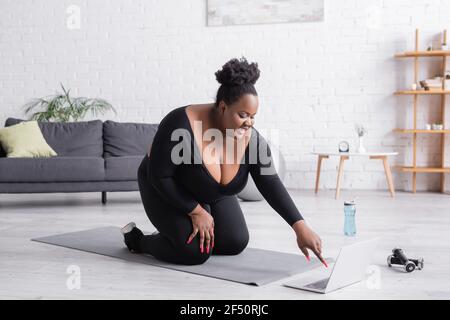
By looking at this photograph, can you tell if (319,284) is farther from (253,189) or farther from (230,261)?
(253,189)

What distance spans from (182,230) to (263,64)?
3643mm

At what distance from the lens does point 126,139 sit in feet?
16.9

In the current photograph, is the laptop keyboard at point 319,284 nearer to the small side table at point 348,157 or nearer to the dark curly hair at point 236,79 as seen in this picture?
the dark curly hair at point 236,79


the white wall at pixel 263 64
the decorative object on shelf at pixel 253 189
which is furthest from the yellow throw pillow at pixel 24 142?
the decorative object on shelf at pixel 253 189

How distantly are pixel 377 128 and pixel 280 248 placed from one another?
9.99ft

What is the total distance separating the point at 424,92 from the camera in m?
5.18

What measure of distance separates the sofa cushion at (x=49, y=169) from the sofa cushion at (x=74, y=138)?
0.52m

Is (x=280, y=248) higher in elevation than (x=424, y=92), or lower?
lower

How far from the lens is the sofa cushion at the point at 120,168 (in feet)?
15.1

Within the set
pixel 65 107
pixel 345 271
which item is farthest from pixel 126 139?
pixel 345 271

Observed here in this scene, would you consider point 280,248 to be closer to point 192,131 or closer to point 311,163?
point 192,131

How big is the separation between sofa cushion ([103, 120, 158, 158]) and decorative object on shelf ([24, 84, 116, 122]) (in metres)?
0.81

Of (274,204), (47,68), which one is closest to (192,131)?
(274,204)

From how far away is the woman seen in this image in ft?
7.30
